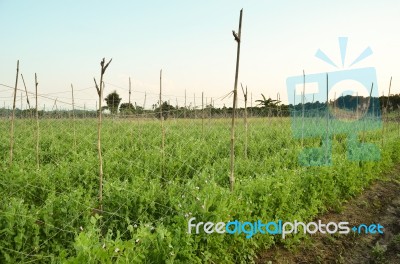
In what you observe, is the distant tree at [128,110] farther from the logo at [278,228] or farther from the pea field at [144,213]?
the logo at [278,228]

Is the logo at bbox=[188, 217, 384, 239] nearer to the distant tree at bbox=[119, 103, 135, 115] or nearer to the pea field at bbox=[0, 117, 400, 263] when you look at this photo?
the pea field at bbox=[0, 117, 400, 263]

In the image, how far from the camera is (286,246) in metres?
4.40

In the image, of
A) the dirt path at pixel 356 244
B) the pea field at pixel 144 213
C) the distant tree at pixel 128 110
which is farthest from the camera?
the distant tree at pixel 128 110

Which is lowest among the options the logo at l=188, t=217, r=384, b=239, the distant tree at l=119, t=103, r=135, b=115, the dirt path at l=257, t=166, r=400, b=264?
the dirt path at l=257, t=166, r=400, b=264

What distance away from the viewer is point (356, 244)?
5.00m

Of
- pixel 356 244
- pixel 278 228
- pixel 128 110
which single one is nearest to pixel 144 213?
pixel 278 228

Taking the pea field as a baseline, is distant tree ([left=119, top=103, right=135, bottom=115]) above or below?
above

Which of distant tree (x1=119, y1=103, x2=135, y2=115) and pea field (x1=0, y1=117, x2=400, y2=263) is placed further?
distant tree (x1=119, y1=103, x2=135, y2=115)

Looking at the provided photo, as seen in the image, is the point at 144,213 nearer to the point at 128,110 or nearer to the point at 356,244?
the point at 356,244

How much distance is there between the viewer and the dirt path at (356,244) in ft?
14.3

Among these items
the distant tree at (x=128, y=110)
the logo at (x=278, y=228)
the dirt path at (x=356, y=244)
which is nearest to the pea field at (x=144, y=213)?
the logo at (x=278, y=228)

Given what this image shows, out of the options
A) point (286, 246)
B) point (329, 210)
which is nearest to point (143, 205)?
point (286, 246)

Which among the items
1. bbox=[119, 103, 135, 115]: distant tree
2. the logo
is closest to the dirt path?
the logo

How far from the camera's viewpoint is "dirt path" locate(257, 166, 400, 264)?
4.34m
